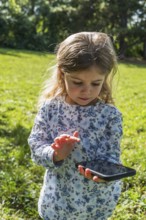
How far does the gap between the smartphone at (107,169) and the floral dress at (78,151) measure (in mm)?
102

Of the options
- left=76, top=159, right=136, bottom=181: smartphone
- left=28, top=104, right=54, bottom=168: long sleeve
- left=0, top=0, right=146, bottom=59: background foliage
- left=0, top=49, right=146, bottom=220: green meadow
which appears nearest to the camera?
left=76, top=159, right=136, bottom=181: smartphone

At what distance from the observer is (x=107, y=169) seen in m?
2.25

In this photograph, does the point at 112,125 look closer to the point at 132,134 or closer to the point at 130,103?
the point at 132,134

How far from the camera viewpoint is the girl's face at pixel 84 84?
2.33m

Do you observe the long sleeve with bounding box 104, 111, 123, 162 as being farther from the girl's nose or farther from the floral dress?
the girl's nose

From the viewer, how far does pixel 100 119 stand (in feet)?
8.09

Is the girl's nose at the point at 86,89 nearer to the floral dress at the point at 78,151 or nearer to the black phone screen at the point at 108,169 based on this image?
the floral dress at the point at 78,151

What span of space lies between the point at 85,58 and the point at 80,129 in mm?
447

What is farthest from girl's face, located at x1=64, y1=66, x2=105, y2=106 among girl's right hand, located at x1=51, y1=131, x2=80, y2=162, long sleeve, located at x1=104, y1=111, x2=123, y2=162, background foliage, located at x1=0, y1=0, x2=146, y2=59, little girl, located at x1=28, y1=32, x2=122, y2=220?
background foliage, located at x1=0, y1=0, x2=146, y2=59

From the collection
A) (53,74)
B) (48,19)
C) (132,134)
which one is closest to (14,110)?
(132,134)

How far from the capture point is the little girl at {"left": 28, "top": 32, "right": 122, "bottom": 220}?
2363 mm

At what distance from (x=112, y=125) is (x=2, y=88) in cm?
894

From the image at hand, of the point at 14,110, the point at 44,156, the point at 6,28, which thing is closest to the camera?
the point at 44,156

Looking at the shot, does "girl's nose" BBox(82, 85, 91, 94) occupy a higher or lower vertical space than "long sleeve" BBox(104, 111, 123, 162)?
higher
